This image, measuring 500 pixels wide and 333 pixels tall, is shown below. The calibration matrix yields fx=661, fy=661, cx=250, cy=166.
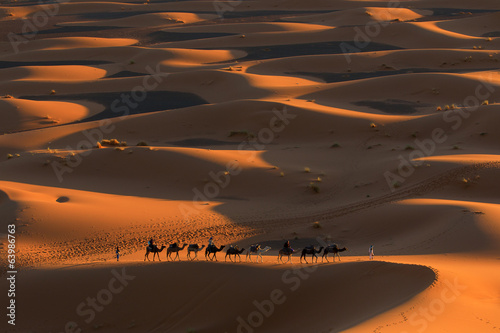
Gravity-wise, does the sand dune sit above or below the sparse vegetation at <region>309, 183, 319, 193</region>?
below

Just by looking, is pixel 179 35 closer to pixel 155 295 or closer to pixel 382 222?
pixel 382 222

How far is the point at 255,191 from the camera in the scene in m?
22.5

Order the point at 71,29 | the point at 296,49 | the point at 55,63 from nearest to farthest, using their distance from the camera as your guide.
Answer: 1. the point at 55,63
2. the point at 296,49
3. the point at 71,29

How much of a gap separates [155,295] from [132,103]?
87.6ft

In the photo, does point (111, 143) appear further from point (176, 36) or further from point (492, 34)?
point (492, 34)

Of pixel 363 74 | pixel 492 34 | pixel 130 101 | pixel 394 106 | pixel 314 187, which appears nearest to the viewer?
pixel 314 187

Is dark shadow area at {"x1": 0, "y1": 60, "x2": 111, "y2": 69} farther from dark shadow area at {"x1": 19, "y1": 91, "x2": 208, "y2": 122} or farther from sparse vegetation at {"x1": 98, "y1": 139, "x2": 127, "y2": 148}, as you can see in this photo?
sparse vegetation at {"x1": 98, "y1": 139, "x2": 127, "y2": 148}

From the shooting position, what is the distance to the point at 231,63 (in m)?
51.4

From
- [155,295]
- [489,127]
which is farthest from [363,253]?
[489,127]

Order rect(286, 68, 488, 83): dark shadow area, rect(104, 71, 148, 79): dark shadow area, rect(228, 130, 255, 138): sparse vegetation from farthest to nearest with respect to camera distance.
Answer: rect(104, 71, 148, 79): dark shadow area, rect(286, 68, 488, 83): dark shadow area, rect(228, 130, 255, 138): sparse vegetation

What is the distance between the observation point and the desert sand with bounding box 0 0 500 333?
1242cm

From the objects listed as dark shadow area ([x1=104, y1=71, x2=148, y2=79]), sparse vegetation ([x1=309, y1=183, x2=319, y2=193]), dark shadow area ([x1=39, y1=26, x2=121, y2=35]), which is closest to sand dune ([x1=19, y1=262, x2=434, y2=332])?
sparse vegetation ([x1=309, y1=183, x2=319, y2=193])

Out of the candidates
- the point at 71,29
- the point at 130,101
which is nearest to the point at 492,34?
the point at 130,101

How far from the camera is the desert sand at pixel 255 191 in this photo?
12.4 metres
